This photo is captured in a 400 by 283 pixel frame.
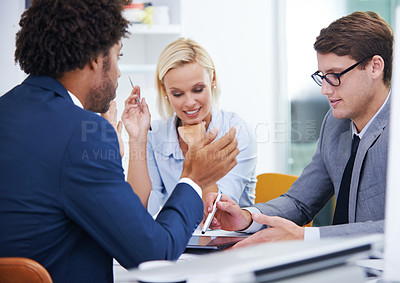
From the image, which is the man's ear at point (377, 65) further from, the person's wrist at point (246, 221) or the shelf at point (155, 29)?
the shelf at point (155, 29)

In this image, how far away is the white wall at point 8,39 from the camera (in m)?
2.97

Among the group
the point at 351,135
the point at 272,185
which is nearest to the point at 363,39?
the point at 351,135

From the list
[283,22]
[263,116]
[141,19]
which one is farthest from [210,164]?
[283,22]

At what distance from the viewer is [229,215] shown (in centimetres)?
158

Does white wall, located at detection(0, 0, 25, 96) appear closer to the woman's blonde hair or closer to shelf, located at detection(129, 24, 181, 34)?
shelf, located at detection(129, 24, 181, 34)

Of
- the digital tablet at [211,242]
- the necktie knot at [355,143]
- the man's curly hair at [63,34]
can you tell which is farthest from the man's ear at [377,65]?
the man's curly hair at [63,34]

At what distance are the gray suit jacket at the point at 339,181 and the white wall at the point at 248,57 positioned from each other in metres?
1.85

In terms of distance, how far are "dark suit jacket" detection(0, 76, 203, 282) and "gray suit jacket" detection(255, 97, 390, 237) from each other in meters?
0.65

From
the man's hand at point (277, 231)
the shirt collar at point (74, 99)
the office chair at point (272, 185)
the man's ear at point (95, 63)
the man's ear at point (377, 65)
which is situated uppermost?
the man's ear at point (95, 63)

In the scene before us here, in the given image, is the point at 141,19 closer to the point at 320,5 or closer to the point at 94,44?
the point at 320,5

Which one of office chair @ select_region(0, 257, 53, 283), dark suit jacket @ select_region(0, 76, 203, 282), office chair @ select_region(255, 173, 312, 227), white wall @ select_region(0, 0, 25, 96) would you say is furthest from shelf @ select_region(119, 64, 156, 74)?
office chair @ select_region(0, 257, 53, 283)

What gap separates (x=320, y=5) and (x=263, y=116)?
38.2 inches

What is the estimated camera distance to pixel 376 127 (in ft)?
5.06

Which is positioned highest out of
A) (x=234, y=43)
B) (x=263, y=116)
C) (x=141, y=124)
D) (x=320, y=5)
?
(x=320, y=5)
